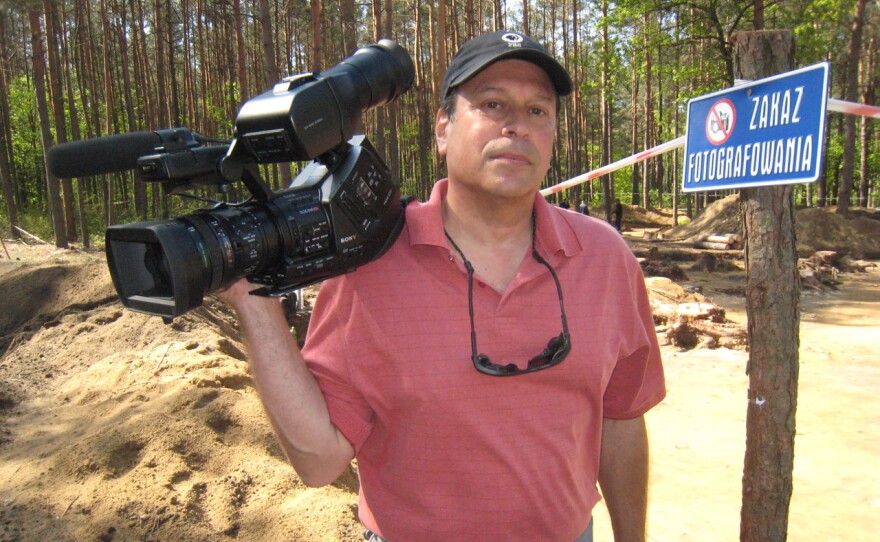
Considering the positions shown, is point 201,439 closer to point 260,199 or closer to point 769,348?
point 260,199

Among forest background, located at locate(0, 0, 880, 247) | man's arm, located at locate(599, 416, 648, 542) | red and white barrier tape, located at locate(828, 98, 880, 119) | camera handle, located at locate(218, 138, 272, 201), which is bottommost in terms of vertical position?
man's arm, located at locate(599, 416, 648, 542)

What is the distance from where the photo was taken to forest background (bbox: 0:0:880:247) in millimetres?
14602

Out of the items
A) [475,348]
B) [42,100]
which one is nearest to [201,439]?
[475,348]

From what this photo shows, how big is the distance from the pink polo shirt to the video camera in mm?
161

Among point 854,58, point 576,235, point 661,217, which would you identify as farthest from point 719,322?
point 661,217

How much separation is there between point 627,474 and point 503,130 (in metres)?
1.03

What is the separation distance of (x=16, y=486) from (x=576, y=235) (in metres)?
3.30

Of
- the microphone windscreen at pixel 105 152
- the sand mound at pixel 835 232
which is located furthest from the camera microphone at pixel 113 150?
the sand mound at pixel 835 232

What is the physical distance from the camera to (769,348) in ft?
8.51

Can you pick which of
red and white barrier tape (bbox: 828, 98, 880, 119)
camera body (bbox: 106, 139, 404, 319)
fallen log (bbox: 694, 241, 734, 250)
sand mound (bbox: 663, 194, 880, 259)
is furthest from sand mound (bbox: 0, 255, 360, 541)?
fallen log (bbox: 694, 241, 734, 250)

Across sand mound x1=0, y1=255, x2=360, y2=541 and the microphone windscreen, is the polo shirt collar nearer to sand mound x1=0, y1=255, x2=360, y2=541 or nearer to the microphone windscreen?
the microphone windscreen

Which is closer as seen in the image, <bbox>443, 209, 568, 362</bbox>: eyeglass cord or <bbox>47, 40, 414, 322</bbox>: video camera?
<bbox>47, 40, 414, 322</bbox>: video camera

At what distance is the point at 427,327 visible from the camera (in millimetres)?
1535

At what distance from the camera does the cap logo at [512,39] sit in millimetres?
1639
